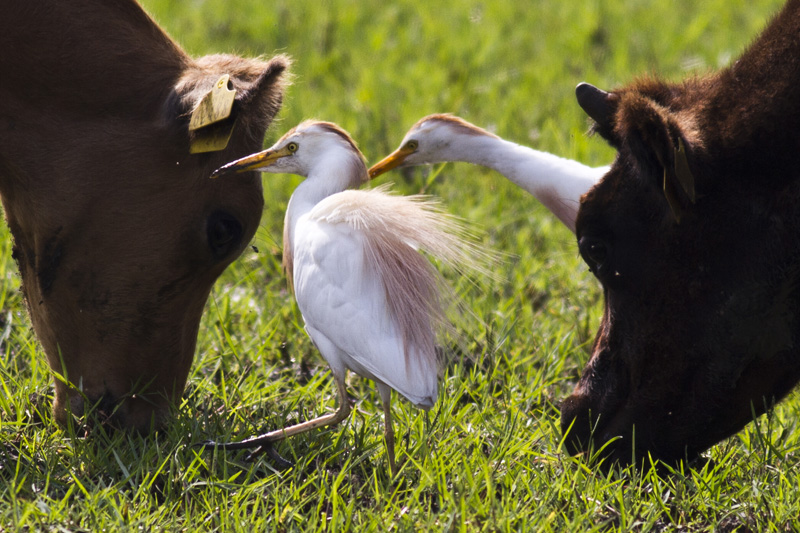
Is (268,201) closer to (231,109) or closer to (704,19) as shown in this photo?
(231,109)

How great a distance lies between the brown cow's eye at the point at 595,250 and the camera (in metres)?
3.52

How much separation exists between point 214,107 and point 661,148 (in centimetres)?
138

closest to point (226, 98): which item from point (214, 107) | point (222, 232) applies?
point (214, 107)

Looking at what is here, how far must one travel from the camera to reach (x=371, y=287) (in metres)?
3.86

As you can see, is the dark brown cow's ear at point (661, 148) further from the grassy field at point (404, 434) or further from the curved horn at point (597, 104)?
the grassy field at point (404, 434)

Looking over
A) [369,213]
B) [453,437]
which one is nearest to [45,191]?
[369,213]

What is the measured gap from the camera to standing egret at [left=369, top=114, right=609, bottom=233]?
209 inches

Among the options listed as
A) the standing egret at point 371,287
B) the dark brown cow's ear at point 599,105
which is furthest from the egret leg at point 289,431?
the dark brown cow's ear at point 599,105

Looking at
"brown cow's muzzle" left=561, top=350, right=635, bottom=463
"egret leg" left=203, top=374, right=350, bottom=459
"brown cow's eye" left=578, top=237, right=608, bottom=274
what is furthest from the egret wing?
"brown cow's eye" left=578, top=237, right=608, bottom=274

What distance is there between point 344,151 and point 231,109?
0.86 metres

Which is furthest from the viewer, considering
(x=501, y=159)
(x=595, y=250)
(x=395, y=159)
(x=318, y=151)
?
(x=395, y=159)

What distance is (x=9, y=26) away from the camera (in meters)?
3.56

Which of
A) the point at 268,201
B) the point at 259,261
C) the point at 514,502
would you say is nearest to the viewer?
the point at 514,502

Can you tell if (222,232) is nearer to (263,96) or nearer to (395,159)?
(263,96)
